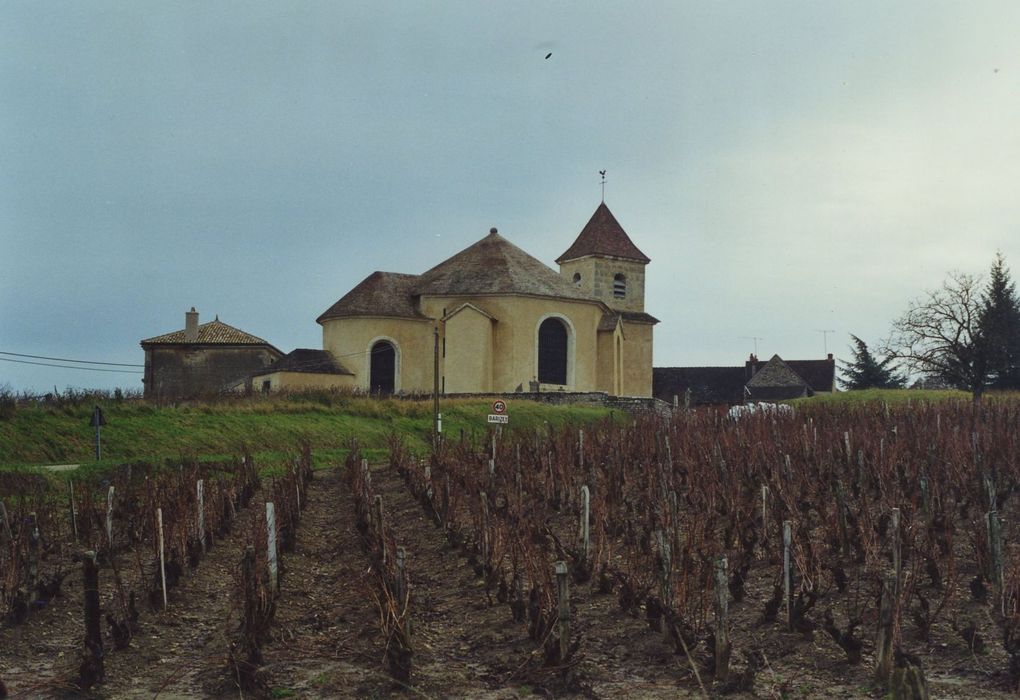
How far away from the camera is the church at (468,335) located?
131 ft

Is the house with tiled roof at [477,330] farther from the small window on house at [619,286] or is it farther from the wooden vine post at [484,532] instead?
the wooden vine post at [484,532]

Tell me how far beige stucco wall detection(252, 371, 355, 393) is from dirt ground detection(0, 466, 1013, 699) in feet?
85.3

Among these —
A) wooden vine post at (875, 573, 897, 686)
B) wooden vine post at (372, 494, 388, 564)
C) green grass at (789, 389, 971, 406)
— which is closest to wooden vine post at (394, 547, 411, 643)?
wooden vine post at (372, 494, 388, 564)

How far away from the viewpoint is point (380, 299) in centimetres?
4116

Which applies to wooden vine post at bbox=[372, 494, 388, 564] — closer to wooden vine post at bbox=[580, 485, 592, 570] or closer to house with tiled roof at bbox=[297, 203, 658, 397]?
wooden vine post at bbox=[580, 485, 592, 570]

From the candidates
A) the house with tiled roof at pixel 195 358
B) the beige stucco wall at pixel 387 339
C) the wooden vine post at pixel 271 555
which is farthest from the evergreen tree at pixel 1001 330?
the wooden vine post at pixel 271 555

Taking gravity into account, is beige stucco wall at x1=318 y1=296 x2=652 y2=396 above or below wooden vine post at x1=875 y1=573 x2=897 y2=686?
above

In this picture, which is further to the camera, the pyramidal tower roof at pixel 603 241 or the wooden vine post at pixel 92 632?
the pyramidal tower roof at pixel 603 241

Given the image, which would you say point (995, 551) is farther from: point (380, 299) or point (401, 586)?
point (380, 299)

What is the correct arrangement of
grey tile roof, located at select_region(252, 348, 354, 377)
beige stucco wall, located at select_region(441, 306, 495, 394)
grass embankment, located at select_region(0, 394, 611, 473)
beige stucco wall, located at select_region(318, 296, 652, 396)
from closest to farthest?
grass embankment, located at select_region(0, 394, 611, 473) < grey tile roof, located at select_region(252, 348, 354, 377) < beige stucco wall, located at select_region(441, 306, 495, 394) < beige stucco wall, located at select_region(318, 296, 652, 396)

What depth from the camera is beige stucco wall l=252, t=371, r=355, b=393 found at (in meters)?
38.3

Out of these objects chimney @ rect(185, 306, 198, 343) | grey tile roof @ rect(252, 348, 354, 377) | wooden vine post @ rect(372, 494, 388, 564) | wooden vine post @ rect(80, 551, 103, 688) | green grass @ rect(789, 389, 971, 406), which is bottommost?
wooden vine post @ rect(80, 551, 103, 688)

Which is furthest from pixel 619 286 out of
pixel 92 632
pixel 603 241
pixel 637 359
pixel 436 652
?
pixel 92 632

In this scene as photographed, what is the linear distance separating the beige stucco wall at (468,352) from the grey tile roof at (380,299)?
2023 mm
